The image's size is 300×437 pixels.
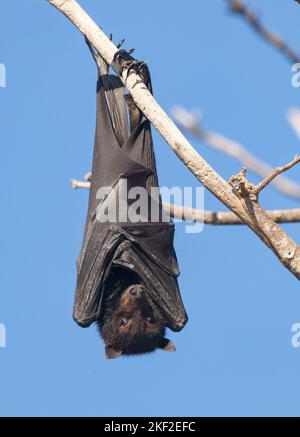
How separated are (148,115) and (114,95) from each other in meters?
2.52

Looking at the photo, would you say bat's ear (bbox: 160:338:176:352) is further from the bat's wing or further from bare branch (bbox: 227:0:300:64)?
bare branch (bbox: 227:0:300:64)

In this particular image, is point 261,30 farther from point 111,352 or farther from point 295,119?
point 111,352

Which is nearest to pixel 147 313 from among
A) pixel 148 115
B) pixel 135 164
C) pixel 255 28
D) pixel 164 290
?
pixel 164 290

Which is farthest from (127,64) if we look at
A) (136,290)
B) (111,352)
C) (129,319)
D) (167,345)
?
(111,352)

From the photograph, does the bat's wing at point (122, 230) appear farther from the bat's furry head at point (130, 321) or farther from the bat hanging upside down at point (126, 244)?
the bat's furry head at point (130, 321)

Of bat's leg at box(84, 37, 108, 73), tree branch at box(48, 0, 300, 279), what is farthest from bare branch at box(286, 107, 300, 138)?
bat's leg at box(84, 37, 108, 73)

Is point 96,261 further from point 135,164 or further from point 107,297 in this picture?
point 135,164

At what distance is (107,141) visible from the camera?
31.7 ft

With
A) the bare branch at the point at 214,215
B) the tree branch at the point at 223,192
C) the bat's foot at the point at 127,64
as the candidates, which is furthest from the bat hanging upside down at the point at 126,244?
the tree branch at the point at 223,192

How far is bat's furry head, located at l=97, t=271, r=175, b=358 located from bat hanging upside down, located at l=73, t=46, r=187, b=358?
0.04 ft

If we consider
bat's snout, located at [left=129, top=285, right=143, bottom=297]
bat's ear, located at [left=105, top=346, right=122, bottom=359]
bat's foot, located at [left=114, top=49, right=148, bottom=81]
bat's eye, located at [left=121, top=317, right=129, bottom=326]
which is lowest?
bat's ear, located at [left=105, top=346, right=122, bottom=359]

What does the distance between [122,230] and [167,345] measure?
1.68 meters

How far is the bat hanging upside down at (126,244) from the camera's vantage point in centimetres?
941

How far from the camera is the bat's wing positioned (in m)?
9.41
